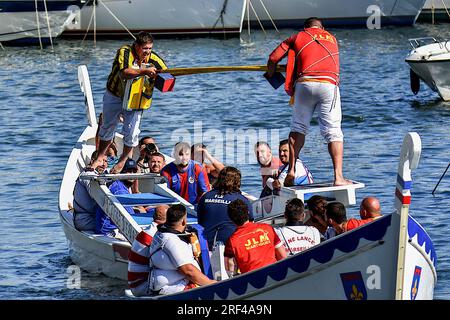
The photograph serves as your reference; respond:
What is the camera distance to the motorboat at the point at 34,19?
43469mm

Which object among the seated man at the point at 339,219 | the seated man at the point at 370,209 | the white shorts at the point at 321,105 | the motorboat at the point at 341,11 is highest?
the white shorts at the point at 321,105

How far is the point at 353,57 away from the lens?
4191 centimetres

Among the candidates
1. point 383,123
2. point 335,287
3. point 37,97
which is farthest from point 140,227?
point 37,97

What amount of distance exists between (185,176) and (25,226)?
4.38 m

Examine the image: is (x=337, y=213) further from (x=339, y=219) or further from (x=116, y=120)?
(x=116, y=120)

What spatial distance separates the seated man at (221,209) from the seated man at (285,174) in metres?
1.27

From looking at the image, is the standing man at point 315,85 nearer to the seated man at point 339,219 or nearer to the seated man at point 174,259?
the seated man at point 339,219

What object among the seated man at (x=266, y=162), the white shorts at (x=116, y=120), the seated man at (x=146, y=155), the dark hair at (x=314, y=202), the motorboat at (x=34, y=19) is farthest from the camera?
the motorboat at (x=34, y=19)

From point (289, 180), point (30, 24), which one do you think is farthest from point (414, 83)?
point (30, 24)

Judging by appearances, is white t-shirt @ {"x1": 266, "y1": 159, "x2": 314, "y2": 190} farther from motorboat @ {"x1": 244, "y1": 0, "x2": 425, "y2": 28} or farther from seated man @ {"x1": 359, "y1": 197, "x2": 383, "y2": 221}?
motorboat @ {"x1": 244, "y1": 0, "x2": 425, "y2": 28}

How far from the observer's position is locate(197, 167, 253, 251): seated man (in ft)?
47.8

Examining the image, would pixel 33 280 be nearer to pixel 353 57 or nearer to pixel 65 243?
pixel 65 243

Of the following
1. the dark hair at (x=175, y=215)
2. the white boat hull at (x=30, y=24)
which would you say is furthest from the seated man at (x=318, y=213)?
the white boat hull at (x=30, y=24)

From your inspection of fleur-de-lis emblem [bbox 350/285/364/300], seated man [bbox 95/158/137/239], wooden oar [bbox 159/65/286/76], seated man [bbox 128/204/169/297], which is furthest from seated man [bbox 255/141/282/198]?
fleur-de-lis emblem [bbox 350/285/364/300]
